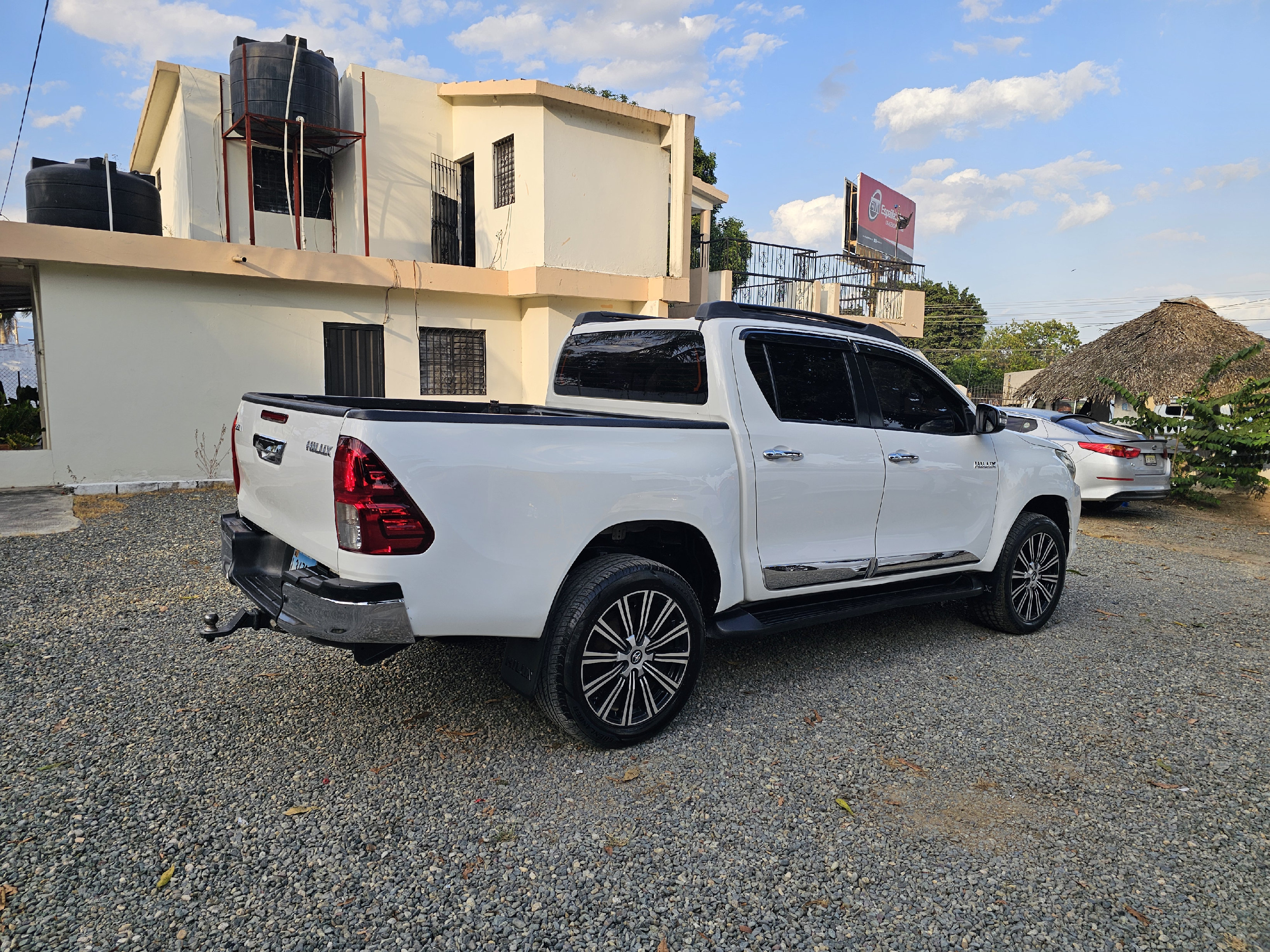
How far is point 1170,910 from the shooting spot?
102 inches

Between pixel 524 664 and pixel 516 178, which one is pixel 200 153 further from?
pixel 524 664

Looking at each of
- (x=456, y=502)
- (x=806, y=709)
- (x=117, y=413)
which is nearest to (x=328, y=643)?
(x=456, y=502)

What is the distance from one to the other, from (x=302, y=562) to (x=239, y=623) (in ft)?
1.26

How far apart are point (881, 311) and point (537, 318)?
9883 mm

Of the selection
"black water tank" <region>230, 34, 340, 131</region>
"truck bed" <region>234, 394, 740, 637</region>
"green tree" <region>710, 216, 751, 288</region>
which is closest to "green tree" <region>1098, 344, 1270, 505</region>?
"green tree" <region>710, 216, 751, 288</region>

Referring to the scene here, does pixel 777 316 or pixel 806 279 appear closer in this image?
pixel 777 316

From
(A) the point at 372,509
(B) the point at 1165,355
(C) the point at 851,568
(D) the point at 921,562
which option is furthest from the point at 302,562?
(B) the point at 1165,355

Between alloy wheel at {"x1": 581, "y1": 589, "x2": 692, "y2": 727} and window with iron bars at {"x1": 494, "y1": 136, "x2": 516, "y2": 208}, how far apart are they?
10849mm

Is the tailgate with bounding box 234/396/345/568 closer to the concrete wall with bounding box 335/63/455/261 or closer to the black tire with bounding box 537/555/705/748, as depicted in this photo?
the black tire with bounding box 537/555/705/748

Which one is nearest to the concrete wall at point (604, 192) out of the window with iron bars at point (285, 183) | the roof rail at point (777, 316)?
the window with iron bars at point (285, 183)

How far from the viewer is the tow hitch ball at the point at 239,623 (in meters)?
3.39

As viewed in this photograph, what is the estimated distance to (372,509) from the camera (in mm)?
2857

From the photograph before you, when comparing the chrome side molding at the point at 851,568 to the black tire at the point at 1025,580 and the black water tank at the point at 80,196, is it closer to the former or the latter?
the black tire at the point at 1025,580

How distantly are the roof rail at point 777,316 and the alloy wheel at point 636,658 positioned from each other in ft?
4.89
